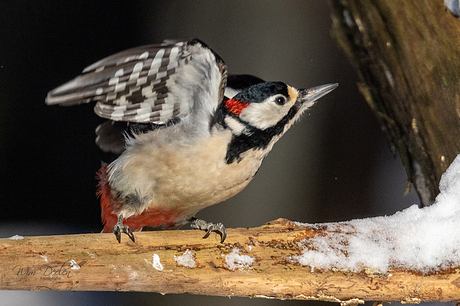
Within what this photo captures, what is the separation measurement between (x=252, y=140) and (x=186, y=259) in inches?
14.3

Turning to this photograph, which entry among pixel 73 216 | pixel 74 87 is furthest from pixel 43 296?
pixel 74 87

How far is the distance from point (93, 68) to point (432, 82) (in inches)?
34.8

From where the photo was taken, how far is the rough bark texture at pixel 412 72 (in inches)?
38.2

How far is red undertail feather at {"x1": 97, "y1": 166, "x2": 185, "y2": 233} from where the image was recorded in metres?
1.12

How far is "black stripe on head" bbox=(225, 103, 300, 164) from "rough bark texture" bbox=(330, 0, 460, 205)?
0.29 metres

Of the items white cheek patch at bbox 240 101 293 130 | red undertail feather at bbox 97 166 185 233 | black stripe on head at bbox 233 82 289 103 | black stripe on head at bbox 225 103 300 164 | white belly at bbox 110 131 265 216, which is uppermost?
black stripe on head at bbox 233 82 289 103

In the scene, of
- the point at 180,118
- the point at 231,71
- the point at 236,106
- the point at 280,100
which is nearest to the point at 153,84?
the point at 180,118

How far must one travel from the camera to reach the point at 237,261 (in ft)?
2.66

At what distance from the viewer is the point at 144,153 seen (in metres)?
1.03

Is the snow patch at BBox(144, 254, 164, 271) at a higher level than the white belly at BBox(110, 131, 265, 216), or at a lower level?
lower

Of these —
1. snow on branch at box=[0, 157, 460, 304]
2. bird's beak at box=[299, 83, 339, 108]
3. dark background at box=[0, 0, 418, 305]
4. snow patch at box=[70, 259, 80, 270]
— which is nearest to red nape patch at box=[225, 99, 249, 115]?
bird's beak at box=[299, 83, 339, 108]

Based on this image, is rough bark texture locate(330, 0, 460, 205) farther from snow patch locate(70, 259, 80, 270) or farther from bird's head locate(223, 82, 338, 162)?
snow patch locate(70, 259, 80, 270)

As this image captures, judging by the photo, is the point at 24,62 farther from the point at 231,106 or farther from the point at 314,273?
the point at 314,273

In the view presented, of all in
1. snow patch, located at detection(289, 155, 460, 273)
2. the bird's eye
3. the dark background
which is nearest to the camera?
snow patch, located at detection(289, 155, 460, 273)
